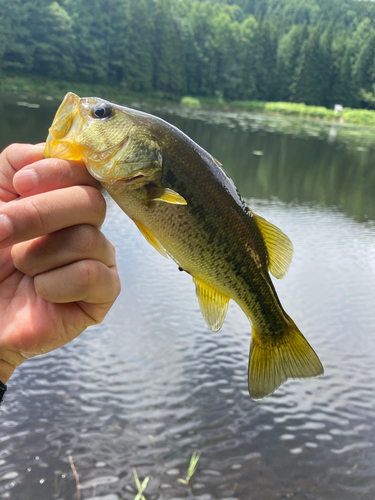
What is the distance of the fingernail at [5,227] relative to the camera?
160 cm

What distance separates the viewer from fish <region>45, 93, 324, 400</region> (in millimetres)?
1823

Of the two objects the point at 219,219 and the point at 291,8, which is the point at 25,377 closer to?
the point at 219,219

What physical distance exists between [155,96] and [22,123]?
112 feet

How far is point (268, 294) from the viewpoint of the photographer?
6.98 ft

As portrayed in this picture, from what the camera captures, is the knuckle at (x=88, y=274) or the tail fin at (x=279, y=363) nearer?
the knuckle at (x=88, y=274)

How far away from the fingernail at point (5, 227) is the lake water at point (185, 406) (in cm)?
452

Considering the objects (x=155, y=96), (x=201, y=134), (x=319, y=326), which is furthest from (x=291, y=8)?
(x=319, y=326)

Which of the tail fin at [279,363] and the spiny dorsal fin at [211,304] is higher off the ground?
the spiny dorsal fin at [211,304]

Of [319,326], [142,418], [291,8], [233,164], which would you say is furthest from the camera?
[291,8]

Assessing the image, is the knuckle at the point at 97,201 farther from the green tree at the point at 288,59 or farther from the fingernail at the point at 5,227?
the green tree at the point at 288,59

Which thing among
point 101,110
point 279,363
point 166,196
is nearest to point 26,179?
Result: point 101,110

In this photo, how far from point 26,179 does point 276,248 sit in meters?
1.23

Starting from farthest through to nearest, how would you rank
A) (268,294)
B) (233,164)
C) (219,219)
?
1. (233,164)
2. (268,294)
3. (219,219)

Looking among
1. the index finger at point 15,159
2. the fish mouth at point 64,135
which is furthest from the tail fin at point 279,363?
the index finger at point 15,159
